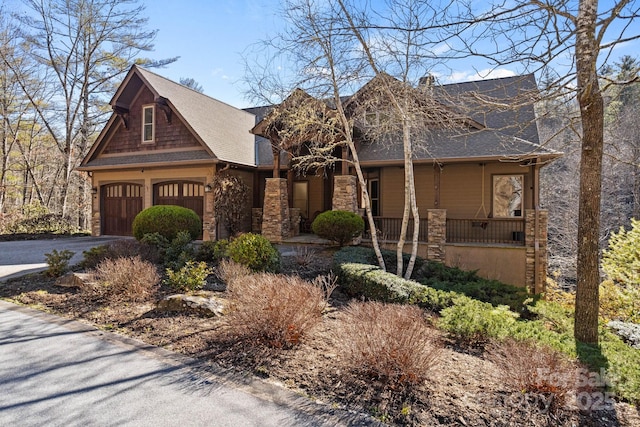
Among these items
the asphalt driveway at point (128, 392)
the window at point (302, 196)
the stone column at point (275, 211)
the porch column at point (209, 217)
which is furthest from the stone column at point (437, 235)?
the asphalt driveway at point (128, 392)

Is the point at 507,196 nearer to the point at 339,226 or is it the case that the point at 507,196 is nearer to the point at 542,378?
the point at 339,226

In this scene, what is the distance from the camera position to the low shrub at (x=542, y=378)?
3.20 m

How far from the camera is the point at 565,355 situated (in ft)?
13.4

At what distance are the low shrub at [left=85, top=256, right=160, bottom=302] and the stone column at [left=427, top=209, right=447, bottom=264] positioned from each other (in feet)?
28.0

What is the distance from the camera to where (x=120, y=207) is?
1697 cm

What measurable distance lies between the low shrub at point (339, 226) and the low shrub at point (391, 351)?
7783mm

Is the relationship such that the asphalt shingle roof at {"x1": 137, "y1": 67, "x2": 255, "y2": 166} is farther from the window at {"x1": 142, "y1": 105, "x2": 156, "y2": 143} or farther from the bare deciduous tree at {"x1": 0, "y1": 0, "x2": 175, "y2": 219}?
the bare deciduous tree at {"x1": 0, "y1": 0, "x2": 175, "y2": 219}

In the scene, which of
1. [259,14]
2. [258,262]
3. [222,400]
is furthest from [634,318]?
[259,14]

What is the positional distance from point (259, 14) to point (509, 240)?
10530mm

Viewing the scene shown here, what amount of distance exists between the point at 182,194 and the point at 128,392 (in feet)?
42.5

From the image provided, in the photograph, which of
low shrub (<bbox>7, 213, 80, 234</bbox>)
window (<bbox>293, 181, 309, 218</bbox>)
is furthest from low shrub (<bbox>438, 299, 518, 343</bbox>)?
low shrub (<bbox>7, 213, 80, 234</bbox>)

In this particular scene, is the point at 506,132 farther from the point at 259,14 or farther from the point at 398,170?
the point at 259,14

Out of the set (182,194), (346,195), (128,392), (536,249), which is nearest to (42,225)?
(182,194)

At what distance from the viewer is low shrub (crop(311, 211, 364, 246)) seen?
11.9 metres
